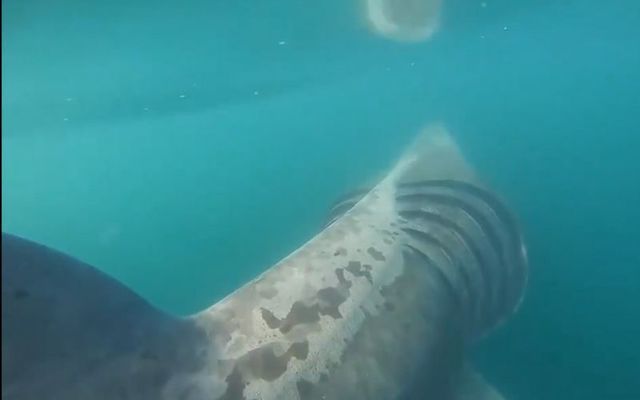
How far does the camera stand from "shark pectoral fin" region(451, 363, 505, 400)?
5395 mm

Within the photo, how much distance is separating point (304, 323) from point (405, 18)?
12.1 m

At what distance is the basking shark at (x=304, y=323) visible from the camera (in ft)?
9.73

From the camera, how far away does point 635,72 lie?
20.0 meters

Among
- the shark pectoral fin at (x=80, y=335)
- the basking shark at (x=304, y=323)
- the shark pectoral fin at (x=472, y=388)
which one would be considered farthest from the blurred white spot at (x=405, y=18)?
the shark pectoral fin at (x=80, y=335)

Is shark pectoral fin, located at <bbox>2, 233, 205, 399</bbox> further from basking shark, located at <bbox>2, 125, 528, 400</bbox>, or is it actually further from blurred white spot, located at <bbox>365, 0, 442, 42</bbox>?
blurred white spot, located at <bbox>365, 0, 442, 42</bbox>

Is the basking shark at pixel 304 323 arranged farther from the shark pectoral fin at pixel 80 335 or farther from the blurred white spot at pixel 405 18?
the blurred white spot at pixel 405 18

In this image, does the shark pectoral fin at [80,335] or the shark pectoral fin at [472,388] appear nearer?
the shark pectoral fin at [80,335]

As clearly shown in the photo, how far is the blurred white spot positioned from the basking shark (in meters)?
8.45

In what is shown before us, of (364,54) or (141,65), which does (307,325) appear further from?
(364,54)

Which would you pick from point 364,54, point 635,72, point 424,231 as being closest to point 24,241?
point 424,231

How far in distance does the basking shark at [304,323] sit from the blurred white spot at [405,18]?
8.45 metres

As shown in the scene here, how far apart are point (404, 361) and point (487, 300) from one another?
6.84ft

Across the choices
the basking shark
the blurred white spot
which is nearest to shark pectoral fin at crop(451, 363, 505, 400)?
the basking shark

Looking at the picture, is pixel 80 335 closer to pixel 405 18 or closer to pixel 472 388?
pixel 472 388
